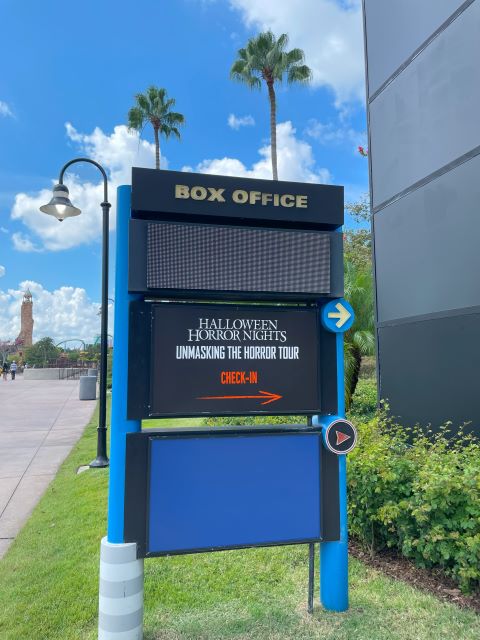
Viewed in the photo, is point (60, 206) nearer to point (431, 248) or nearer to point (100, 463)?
point (100, 463)

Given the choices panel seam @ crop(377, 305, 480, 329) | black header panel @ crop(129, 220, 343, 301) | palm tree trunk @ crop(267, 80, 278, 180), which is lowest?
panel seam @ crop(377, 305, 480, 329)

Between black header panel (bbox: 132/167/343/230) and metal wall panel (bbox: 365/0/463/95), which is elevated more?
metal wall panel (bbox: 365/0/463/95)

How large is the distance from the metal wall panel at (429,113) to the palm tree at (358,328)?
20.8ft

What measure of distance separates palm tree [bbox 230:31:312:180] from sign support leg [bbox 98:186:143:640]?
2332 cm

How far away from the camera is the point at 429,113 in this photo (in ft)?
21.9

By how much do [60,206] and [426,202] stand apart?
248 inches

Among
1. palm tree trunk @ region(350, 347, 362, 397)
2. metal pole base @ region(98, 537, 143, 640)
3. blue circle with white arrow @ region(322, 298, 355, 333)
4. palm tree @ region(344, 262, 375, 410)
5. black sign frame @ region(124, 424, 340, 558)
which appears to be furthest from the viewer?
palm tree trunk @ region(350, 347, 362, 397)

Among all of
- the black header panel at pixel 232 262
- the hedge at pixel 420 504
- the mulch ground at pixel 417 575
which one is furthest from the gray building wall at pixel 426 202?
the black header panel at pixel 232 262

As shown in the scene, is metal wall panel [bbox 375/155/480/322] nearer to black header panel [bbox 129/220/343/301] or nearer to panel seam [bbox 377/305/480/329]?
panel seam [bbox 377/305/480/329]

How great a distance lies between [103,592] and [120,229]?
2675mm

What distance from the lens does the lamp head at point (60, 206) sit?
8914 mm

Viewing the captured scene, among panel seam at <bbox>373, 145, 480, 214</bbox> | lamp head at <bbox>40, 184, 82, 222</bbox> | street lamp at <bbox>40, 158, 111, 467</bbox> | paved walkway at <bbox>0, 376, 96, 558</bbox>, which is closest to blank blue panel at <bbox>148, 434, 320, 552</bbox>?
paved walkway at <bbox>0, 376, 96, 558</bbox>

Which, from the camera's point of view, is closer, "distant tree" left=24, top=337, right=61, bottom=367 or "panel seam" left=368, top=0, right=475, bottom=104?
"panel seam" left=368, top=0, right=475, bottom=104

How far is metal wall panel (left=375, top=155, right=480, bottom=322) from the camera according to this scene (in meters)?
5.91
